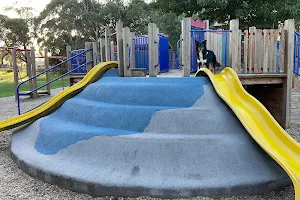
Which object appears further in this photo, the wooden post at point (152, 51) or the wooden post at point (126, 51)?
the wooden post at point (126, 51)

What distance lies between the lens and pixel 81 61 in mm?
13688

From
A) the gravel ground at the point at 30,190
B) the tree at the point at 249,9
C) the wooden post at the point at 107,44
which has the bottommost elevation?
the gravel ground at the point at 30,190

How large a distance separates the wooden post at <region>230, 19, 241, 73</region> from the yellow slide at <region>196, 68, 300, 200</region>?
0.99 metres

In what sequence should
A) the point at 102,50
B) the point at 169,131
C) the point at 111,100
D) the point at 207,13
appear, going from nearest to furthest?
the point at 169,131, the point at 111,100, the point at 102,50, the point at 207,13

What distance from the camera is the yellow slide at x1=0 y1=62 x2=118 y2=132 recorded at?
6014 mm

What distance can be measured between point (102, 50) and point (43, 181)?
14.7 feet

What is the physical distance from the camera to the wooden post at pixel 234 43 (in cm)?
657

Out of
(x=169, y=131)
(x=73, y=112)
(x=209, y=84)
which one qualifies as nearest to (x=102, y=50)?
(x=73, y=112)

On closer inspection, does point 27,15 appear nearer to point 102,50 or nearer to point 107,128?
point 102,50

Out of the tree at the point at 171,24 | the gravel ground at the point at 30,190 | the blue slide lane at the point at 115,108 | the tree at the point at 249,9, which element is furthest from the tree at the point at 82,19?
the gravel ground at the point at 30,190

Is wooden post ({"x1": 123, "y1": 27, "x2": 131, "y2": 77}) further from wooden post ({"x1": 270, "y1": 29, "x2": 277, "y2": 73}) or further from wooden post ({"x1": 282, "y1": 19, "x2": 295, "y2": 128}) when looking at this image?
wooden post ({"x1": 282, "y1": 19, "x2": 295, "y2": 128})

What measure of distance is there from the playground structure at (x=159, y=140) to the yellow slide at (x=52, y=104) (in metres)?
0.02

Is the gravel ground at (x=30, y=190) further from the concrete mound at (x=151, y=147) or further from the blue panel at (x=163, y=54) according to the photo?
the blue panel at (x=163, y=54)

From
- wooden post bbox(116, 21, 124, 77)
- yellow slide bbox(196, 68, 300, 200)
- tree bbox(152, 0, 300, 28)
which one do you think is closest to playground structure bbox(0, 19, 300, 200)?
yellow slide bbox(196, 68, 300, 200)
